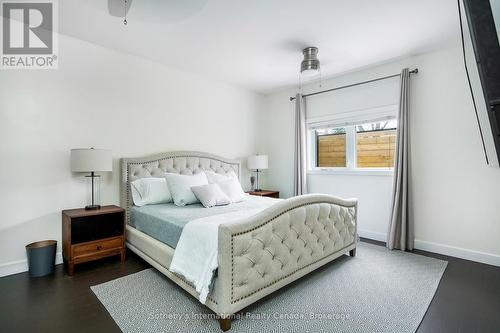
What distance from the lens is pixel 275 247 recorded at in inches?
77.9

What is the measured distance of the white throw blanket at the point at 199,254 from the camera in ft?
5.77

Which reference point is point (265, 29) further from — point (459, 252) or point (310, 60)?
point (459, 252)

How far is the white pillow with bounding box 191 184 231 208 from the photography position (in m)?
2.93

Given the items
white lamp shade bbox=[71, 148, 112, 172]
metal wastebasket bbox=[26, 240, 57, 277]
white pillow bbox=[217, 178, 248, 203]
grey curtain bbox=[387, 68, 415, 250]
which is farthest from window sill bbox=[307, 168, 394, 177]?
metal wastebasket bbox=[26, 240, 57, 277]

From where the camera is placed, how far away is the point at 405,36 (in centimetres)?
275

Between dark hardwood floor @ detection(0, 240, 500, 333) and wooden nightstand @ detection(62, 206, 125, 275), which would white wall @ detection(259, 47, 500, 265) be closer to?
dark hardwood floor @ detection(0, 240, 500, 333)

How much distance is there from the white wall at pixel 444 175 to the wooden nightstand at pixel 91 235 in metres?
3.35

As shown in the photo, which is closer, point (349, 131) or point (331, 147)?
point (349, 131)

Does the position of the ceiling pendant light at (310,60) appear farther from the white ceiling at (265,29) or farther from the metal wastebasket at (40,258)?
the metal wastebasket at (40,258)

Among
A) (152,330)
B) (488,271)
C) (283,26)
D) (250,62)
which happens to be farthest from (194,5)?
(488,271)

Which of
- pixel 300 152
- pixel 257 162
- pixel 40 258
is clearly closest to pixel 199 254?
pixel 40 258

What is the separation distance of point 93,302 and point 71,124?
1.93 metres

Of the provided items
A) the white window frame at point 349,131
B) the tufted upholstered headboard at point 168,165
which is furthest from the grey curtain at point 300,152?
the tufted upholstered headboard at point 168,165

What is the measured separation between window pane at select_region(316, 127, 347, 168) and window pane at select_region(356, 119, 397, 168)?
0.24m
